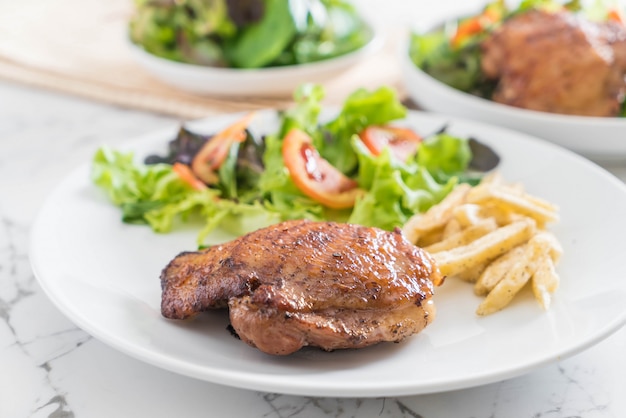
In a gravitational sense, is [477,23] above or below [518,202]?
below

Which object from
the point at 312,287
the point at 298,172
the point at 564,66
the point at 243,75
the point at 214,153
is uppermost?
the point at 312,287

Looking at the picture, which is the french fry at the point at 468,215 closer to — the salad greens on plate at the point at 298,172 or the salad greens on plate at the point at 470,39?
the salad greens on plate at the point at 298,172

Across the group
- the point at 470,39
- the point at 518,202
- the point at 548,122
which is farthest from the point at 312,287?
the point at 470,39

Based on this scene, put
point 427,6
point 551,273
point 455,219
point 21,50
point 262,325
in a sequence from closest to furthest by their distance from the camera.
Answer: point 262,325
point 551,273
point 455,219
point 21,50
point 427,6

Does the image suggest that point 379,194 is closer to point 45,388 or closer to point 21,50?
point 45,388

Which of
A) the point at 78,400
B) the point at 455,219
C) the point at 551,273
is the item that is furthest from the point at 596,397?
the point at 78,400

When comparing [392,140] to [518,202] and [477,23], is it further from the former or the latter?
[477,23]
